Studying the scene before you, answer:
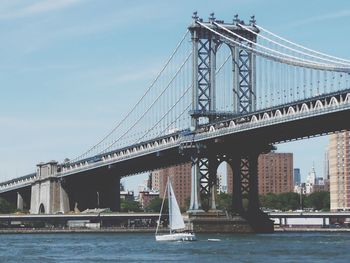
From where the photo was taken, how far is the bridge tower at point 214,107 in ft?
355

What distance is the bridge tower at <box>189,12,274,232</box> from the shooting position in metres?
108

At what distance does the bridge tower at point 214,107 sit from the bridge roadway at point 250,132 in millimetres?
896

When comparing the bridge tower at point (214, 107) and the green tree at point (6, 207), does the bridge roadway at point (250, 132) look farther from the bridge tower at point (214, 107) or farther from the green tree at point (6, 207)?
the green tree at point (6, 207)

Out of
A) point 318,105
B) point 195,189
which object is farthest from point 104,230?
point 318,105

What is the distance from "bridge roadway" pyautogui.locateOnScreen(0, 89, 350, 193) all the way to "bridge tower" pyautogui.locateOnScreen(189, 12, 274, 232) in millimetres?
896

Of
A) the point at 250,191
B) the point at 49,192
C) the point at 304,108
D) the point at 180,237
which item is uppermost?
the point at 304,108

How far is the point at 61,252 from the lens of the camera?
8025 cm

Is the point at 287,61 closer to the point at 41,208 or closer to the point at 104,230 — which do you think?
the point at 104,230

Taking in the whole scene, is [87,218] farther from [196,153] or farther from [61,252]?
[61,252]

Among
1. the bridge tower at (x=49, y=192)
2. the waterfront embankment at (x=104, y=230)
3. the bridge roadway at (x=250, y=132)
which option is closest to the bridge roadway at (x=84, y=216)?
the waterfront embankment at (x=104, y=230)

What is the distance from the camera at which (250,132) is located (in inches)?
4075

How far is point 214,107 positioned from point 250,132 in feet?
20.0

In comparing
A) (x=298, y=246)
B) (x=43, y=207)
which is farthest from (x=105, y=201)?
(x=298, y=246)

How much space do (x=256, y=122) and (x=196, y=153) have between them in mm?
10906
